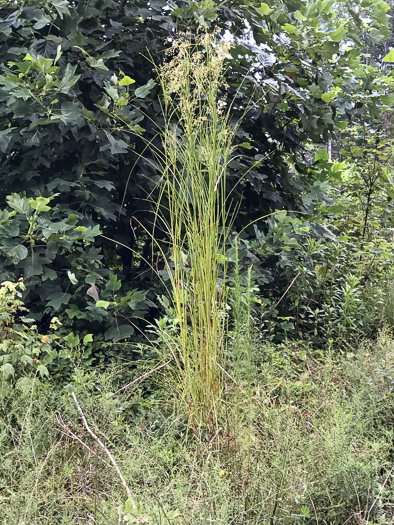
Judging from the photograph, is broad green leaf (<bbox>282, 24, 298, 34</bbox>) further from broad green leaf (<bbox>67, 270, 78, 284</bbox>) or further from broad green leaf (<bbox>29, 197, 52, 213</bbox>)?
broad green leaf (<bbox>67, 270, 78, 284</bbox>)

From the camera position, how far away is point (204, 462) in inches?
72.6

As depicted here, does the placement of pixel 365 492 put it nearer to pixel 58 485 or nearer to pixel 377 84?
pixel 58 485

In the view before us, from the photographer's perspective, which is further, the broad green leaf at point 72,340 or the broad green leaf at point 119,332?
the broad green leaf at point 119,332

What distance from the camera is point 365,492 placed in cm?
175

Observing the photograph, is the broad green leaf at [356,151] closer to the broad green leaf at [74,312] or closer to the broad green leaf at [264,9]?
the broad green leaf at [264,9]

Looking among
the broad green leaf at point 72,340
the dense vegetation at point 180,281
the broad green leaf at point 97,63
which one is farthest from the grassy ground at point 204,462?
the broad green leaf at point 97,63

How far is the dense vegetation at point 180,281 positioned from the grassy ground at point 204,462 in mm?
13

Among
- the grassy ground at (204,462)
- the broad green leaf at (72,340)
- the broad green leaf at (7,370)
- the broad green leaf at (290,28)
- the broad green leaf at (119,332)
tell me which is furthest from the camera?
the broad green leaf at (290,28)

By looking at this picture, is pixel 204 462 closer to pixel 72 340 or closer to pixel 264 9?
pixel 72 340

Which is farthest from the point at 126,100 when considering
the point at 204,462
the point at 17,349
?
the point at 204,462

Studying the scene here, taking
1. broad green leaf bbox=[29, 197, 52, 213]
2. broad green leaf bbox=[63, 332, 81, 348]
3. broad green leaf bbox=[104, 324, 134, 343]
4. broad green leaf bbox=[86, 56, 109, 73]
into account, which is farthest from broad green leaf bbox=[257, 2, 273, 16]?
broad green leaf bbox=[63, 332, 81, 348]

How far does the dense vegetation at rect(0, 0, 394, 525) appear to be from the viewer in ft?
5.87

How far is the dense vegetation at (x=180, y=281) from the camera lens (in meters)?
1.79

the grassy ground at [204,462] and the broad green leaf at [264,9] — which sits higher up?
the broad green leaf at [264,9]
